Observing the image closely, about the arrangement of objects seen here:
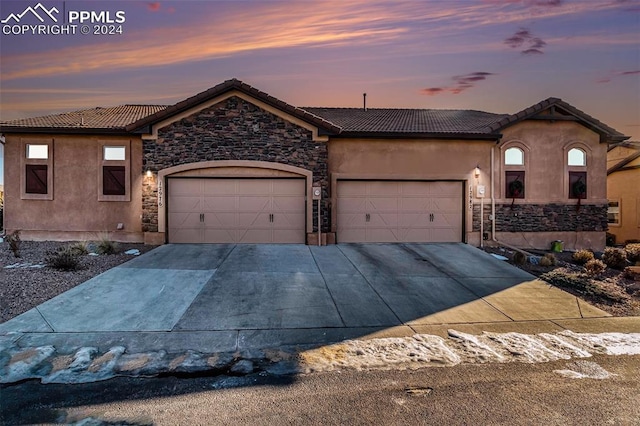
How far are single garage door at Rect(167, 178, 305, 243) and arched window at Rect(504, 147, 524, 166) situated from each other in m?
8.90

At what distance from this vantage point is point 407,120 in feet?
51.4

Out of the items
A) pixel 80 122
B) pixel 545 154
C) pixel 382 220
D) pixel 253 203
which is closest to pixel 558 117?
pixel 545 154

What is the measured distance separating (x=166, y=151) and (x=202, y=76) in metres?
3.82

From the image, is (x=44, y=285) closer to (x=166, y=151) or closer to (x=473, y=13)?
(x=166, y=151)

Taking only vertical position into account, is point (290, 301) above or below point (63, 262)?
below

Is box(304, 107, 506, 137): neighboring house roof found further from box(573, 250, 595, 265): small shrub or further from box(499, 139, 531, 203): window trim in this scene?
box(573, 250, 595, 265): small shrub

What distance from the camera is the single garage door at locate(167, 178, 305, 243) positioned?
41.0 ft

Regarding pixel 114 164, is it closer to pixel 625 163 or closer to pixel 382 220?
pixel 382 220

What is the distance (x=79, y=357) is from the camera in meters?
4.68

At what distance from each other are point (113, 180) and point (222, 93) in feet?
16.7

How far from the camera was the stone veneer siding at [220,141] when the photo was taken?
12289 mm

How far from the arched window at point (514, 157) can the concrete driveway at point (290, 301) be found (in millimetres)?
4656

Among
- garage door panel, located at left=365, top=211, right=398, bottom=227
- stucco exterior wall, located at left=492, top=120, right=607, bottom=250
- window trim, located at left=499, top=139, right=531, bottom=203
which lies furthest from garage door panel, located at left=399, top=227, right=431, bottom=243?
window trim, located at left=499, top=139, right=531, bottom=203

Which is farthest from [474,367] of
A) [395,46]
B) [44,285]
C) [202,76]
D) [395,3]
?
[202,76]
